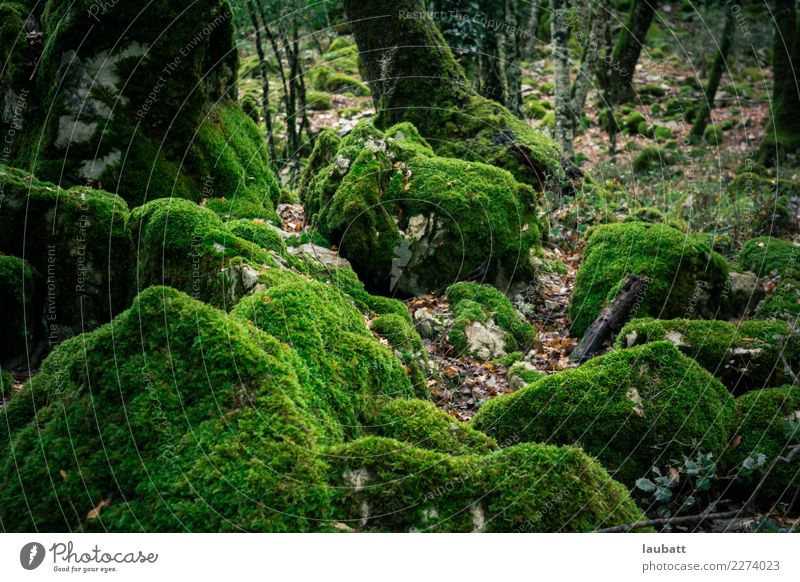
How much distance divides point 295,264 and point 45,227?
11.0 ft

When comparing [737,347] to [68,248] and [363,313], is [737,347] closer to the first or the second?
[363,313]

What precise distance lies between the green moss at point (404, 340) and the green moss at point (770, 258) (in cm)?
570

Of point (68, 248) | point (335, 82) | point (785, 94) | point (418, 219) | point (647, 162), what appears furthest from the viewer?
point (335, 82)

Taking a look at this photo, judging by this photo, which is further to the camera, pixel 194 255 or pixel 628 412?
pixel 194 255

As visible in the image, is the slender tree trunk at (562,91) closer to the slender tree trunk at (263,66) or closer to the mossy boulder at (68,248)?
the slender tree trunk at (263,66)

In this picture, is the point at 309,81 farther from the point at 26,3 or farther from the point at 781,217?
the point at 781,217

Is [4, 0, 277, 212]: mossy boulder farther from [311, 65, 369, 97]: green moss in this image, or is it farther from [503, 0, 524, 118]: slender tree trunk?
[311, 65, 369, 97]: green moss

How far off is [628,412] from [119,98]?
8.74 meters

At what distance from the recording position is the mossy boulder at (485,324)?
28.0 feet

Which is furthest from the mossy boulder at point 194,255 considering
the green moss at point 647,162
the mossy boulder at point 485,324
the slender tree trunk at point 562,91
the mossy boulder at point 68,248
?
the green moss at point 647,162

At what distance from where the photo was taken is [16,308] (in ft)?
24.7

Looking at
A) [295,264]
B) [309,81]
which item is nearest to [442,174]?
[295,264]

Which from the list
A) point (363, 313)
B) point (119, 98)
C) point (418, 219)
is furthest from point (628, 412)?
point (119, 98)

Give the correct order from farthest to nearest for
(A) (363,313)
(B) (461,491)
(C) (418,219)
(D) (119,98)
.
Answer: (C) (418,219) → (D) (119,98) → (A) (363,313) → (B) (461,491)
